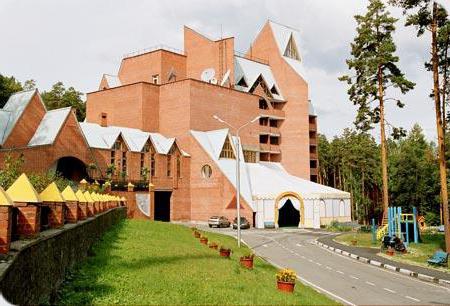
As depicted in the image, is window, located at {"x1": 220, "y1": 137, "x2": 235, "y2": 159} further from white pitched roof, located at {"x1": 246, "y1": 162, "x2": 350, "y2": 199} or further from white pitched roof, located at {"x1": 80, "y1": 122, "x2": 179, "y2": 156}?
white pitched roof, located at {"x1": 80, "y1": 122, "x2": 179, "y2": 156}

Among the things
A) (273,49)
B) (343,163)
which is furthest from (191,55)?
(343,163)

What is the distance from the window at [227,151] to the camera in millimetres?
50812

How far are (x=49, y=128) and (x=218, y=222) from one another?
17784 mm

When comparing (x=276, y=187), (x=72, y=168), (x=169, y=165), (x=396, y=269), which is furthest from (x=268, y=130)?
(x=396, y=269)

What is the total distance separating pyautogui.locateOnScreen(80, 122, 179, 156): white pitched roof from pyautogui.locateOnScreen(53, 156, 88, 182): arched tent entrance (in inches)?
102

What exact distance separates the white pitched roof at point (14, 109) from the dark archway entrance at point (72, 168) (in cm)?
503

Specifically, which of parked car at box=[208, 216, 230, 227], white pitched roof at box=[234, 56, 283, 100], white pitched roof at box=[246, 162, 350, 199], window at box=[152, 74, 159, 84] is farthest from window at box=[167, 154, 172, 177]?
white pitched roof at box=[234, 56, 283, 100]

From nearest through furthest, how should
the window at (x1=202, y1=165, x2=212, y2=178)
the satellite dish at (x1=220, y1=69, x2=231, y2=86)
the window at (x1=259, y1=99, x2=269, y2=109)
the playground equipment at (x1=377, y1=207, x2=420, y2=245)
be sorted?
1. the playground equipment at (x1=377, y1=207, x2=420, y2=245)
2. the window at (x1=202, y1=165, x2=212, y2=178)
3. the satellite dish at (x1=220, y1=69, x2=231, y2=86)
4. the window at (x1=259, y1=99, x2=269, y2=109)

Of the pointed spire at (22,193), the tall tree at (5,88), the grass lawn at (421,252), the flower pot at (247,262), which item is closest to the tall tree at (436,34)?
the grass lawn at (421,252)

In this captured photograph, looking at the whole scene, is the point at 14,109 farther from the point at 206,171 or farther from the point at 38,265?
the point at 38,265

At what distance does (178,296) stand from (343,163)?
6690cm

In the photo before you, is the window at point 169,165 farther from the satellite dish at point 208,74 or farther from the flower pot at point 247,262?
the flower pot at point 247,262

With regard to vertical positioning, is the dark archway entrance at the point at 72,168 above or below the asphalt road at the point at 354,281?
above

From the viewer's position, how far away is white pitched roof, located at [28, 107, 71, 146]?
125 feet
